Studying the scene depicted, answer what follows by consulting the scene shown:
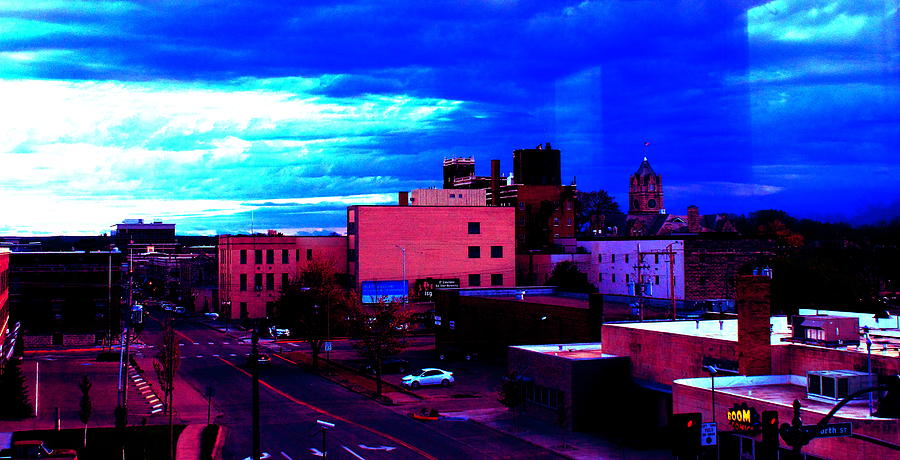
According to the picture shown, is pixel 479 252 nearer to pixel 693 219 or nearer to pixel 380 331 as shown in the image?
pixel 380 331

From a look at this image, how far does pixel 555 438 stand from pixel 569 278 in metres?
77.5

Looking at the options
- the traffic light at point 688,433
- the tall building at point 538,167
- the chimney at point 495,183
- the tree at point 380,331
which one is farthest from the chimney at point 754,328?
the tall building at point 538,167

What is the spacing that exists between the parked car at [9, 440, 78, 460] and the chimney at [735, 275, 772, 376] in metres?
26.2

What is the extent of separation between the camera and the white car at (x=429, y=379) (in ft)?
184

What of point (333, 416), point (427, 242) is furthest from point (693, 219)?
point (333, 416)

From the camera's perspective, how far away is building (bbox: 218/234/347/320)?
108312 mm

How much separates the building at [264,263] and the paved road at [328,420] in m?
44.6

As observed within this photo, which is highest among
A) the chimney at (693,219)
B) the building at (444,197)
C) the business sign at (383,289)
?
the building at (444,197)

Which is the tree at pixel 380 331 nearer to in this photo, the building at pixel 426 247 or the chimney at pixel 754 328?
the chimney at pixel 754 328

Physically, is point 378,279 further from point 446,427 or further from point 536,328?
point 446,427

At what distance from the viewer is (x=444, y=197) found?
137 m

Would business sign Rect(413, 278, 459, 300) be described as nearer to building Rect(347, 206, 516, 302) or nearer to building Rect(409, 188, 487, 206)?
building Rect(347, 206, 516, 302)

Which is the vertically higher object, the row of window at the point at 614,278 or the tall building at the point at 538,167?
the tall building at the point at 538,167

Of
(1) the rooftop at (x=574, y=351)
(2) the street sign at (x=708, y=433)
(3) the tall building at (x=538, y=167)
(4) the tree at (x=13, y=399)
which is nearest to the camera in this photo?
(2) the street sign at (x=708, y=433)
